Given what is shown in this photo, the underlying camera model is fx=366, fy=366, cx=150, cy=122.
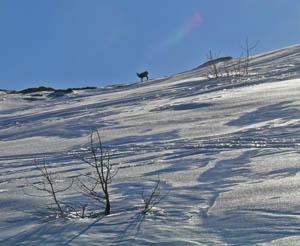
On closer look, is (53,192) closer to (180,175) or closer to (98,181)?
(98,181)

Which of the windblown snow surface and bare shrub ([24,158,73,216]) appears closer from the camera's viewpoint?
the windblown snow surface

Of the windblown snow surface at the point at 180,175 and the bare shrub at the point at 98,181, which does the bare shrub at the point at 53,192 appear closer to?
the windblown snow surface at the point at 180,175

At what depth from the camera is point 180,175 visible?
9.62ft

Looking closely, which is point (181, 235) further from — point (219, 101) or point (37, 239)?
point (219, 101)

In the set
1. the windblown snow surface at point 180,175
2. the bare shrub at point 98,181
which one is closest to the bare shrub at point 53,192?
the windblown snow surface at point 180,175

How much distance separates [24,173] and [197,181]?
6.00 feet

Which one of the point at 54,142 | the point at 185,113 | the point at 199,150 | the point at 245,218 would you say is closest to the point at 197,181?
the point at 245,218

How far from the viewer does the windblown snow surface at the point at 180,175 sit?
71.6 inches

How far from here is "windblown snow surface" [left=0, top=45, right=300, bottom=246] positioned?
1.82m

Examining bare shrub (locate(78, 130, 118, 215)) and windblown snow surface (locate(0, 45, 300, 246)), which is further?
bare shrub (locate(78, 130, 118, 215))

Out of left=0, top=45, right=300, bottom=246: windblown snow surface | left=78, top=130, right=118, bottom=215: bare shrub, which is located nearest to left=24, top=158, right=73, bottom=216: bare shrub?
left=0, top=45, right=300, bottom=246: windblown snow surface

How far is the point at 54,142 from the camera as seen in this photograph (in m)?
5.34

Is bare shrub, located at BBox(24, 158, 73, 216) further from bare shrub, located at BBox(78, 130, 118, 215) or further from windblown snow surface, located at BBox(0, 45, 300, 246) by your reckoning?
bare shrub, located at BBox(78, 130, 118, 215)

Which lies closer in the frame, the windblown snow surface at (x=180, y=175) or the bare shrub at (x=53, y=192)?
the windblown snow surface at (x=180, y=175)
